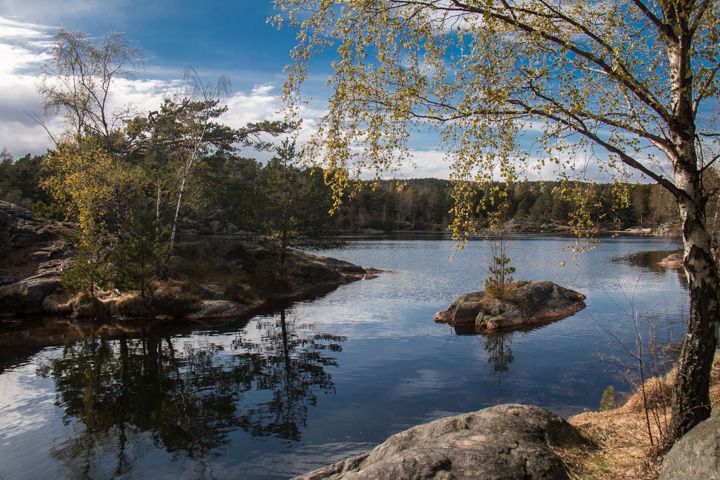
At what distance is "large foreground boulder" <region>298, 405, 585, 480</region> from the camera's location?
5469 millimetres

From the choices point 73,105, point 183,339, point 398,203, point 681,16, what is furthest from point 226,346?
point 398,203

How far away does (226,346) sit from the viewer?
1964cm

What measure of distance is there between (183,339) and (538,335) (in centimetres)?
1656

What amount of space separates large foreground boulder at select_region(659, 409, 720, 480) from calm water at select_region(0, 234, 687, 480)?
161 centimetres

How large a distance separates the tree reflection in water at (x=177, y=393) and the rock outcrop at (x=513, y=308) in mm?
7237

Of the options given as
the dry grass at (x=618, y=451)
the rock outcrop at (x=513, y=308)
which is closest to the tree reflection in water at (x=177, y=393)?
the dry grass at (x=618, y=451)

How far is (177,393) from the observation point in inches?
557

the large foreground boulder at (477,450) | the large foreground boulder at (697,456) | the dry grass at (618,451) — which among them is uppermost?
the large foreground boulder at (697,456)

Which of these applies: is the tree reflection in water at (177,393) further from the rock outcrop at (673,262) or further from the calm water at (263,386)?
the rock outcrop at (673,262)

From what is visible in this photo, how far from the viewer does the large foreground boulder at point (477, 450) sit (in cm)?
547

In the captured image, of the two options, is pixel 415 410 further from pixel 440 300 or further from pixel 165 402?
pixel 440 300

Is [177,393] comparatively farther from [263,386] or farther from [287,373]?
[287,373]

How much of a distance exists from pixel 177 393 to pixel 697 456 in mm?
13390

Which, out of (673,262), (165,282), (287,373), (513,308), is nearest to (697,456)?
(287,373)
